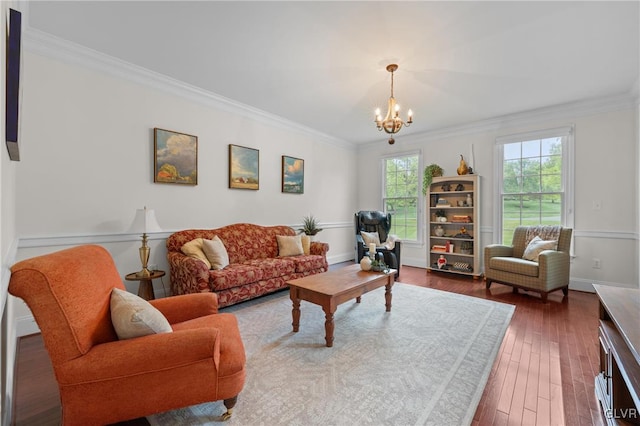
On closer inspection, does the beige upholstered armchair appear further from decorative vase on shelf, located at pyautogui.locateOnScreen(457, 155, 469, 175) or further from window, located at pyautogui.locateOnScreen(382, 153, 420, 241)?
window, located at pyautogui.locateOnScreen(382, 153, 420, 241)

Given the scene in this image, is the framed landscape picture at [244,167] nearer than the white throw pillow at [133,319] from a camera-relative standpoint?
No

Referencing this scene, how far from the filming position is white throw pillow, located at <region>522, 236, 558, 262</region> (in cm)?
381

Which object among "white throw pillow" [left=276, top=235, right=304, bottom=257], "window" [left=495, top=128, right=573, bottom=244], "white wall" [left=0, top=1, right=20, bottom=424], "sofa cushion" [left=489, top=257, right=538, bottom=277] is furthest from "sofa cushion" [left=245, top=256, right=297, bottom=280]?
"window" [left=495, top=128, right=573, bottom=244]

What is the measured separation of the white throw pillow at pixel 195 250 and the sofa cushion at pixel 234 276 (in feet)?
0.62

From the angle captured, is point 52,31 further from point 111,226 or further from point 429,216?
point 429,216

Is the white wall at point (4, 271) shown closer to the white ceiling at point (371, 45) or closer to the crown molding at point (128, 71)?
the white ceiling at point (371, 45)

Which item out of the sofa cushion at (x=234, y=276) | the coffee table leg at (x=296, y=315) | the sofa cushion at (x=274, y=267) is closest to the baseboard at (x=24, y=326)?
the sofa cushion at (x=234, y=276)

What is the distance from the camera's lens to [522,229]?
4.28 metres

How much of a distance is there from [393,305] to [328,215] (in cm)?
292

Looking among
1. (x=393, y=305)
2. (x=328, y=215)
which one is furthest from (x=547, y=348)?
(x=328, y=215)

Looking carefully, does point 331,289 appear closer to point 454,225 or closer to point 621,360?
point 621,360

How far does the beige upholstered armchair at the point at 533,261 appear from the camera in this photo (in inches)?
140

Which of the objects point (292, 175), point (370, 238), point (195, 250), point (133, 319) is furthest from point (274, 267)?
point (133, 319)

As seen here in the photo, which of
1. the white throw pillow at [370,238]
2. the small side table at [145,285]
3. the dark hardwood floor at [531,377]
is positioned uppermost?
the white throw pillow at [370,238]
